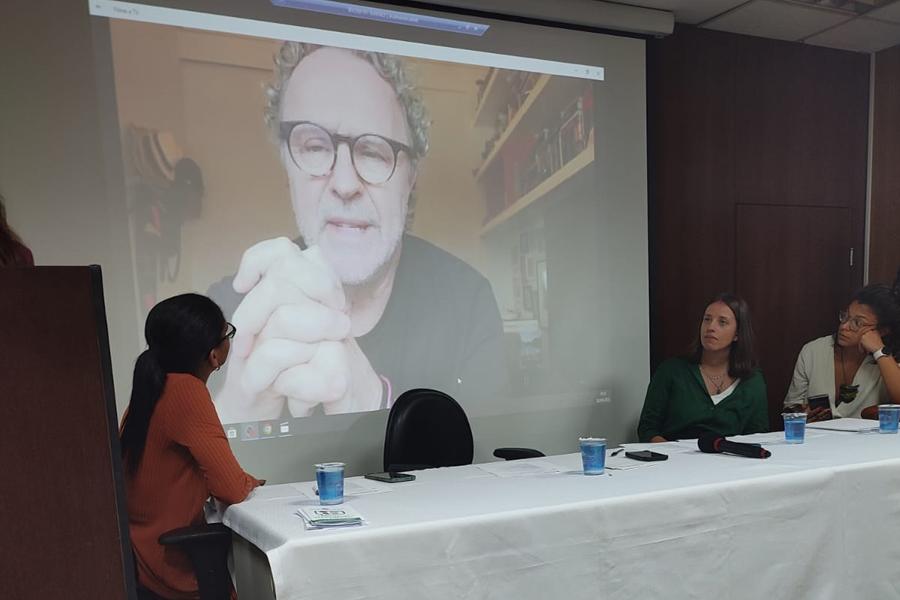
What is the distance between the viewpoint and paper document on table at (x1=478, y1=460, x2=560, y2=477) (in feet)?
6.31

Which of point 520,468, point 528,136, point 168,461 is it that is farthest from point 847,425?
point 168,461

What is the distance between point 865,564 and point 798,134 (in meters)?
2.82

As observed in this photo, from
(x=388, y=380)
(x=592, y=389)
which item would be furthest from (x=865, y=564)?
(x=388, y=380)

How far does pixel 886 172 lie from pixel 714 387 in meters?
2.34

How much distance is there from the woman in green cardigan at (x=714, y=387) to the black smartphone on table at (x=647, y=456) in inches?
25.6

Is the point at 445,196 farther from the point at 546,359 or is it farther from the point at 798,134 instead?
the point at 798,134

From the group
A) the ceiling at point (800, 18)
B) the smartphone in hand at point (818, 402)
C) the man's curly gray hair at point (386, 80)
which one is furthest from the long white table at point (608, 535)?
the ceiling at point (800, 18)

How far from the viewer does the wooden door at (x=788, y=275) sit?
151 inches

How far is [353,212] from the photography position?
8.97ft

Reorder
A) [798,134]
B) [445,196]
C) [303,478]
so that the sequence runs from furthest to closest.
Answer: [798,134] < [445,196] < [303,478]

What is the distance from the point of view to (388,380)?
2836mm

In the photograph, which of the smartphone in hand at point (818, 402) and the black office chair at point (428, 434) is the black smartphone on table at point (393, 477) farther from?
the smartphone in hand at point (818, 402)

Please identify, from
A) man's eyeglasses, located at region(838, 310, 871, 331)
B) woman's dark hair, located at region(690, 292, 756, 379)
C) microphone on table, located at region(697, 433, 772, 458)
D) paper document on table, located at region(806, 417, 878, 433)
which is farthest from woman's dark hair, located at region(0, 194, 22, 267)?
man's eyeglasses, located at region(838, 310, 871, 331)

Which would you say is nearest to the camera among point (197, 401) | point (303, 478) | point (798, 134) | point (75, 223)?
point (197, 401)
